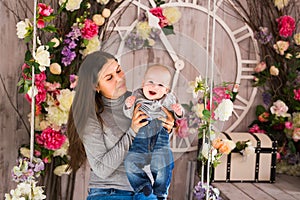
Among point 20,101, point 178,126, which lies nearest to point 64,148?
point 20,101

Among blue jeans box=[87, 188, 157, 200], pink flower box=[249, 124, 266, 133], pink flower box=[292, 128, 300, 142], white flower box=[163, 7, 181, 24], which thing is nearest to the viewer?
blue jeans box=[87, 188, 157, 200]

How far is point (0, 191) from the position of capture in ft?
9.03

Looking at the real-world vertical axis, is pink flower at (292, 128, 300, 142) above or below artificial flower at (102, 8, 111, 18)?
below

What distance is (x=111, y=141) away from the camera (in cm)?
206

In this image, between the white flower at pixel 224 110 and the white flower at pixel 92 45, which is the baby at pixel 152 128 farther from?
the white flower at pixel 92 45

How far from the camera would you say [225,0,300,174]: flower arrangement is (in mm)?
2861

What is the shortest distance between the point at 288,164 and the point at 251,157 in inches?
12.5

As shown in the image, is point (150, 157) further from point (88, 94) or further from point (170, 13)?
point (170, 13)

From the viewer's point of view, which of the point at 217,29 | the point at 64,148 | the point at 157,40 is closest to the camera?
the point at 157,40

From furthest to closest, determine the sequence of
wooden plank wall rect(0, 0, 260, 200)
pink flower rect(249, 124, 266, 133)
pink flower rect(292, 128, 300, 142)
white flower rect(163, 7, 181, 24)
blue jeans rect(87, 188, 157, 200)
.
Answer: pink flower rect(249, 124, 266, 133), pink flower rect(292, 128, 300, 142), wooden plank wall rect(0, 0, 260, 200), white flower rect(163, 7, 181, 24), blue jeans rect(87, 188, 157, 200)

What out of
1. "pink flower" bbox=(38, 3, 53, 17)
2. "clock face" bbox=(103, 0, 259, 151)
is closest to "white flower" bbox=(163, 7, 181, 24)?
"clock face" bbox=(103, 0, 259, 151)

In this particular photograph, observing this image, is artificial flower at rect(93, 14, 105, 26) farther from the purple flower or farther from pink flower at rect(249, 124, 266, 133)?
pink flower at rect(249, 124, 266, 133)

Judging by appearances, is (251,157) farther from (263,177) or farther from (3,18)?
(3,18)

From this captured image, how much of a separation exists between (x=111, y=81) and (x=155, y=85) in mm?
159
